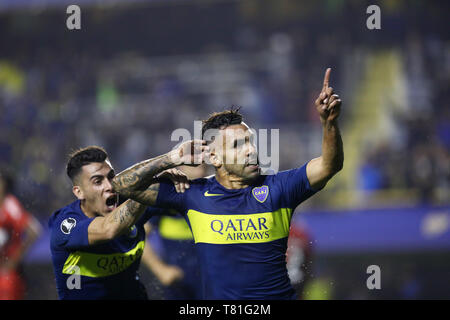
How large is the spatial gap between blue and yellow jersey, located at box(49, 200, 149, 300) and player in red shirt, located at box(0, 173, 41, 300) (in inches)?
85.0

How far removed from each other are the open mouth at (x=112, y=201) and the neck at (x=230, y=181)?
896 millimetres

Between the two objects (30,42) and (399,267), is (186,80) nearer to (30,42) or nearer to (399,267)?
(30,42)

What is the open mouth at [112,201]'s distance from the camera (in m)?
4.34

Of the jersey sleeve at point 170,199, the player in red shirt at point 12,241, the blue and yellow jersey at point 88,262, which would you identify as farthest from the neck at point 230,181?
the player in red shirt at point 12,241

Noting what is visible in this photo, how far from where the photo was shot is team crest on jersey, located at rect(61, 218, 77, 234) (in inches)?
162

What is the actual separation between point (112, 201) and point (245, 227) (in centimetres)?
116

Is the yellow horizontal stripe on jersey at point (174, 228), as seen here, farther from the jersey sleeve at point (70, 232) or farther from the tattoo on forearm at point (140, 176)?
the tattoo on forearm at point (140, 176)

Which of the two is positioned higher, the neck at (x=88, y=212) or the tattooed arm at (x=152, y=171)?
the tattooed arm at (x=152, y=171)

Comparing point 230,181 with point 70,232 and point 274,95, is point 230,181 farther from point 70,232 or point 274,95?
point 274,95

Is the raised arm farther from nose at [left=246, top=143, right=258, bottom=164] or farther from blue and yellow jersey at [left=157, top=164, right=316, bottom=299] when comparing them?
nose at [left=246, top=143, right=258, bottom=164]

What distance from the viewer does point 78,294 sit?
4219mm

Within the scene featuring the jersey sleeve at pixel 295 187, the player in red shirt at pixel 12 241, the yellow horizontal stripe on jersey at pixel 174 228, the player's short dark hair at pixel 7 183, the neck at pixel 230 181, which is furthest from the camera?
the player's short dark hair at pixel 7 183

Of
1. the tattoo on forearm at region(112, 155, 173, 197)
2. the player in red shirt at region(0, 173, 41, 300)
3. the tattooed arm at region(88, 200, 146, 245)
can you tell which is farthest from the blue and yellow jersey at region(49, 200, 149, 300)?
the player in red shirt at region(0, 173, 41, 300)

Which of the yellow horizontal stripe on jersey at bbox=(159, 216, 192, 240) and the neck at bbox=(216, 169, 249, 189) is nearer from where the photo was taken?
the neck at bbox=(216, 169, 249, 189)
